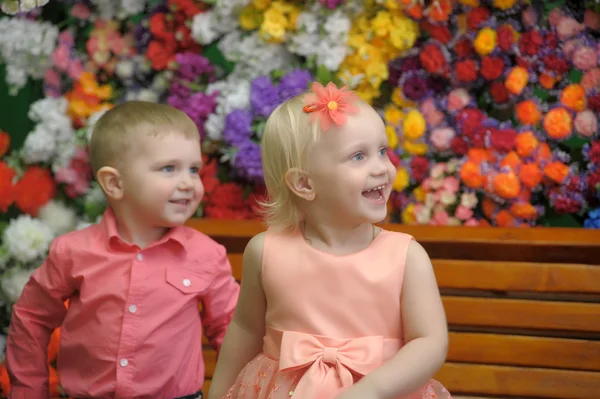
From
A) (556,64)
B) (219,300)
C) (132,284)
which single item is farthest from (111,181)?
(556,64)

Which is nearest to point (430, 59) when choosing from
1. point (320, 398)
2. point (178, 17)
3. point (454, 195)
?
point (454, 195)

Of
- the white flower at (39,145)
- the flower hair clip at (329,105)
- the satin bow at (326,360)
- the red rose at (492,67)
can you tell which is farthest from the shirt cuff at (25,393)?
the red rose at (492,67)

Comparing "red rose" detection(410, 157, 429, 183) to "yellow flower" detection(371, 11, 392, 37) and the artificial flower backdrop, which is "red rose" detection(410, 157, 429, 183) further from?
"yellow flower" detection(371, 11, 392, 37)

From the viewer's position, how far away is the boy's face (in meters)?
2.36

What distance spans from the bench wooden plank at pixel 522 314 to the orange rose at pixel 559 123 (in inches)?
29.5

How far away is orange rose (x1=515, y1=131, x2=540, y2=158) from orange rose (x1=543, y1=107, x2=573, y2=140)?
66 mm

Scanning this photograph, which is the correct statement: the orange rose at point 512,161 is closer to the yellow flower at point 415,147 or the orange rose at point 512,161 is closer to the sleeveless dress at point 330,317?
the yellow flower at point 415,147

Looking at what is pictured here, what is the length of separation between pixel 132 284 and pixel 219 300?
0.91 feet

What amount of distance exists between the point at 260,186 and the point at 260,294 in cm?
166

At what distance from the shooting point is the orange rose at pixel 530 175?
10.7 feet

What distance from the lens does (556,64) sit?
10.8ft

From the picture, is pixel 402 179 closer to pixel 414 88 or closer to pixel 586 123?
pixel 414 88

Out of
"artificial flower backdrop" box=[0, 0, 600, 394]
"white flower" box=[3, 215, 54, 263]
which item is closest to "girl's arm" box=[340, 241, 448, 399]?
"artificial flower backdrop" box=[0, 0, 600, 394]

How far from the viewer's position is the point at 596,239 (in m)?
2.88
